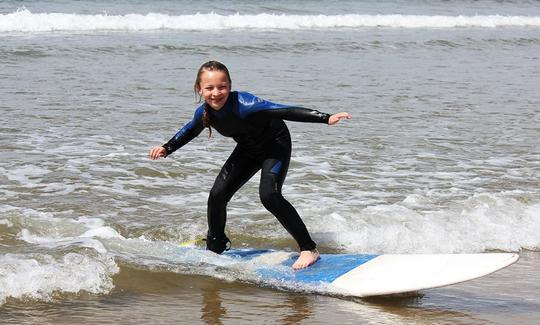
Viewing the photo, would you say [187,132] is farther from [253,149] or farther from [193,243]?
[193,243]

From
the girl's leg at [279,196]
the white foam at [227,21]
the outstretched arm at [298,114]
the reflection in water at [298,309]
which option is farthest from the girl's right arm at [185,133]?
the white foam at [227,21]

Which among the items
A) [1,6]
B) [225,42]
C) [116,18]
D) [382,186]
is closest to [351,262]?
[382,186]

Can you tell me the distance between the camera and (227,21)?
2675cm

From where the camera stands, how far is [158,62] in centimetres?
1680

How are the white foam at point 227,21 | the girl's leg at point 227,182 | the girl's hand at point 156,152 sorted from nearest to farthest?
1. the girl's hand at point 156,152
2. the girl's leg at point 227,182
3. the white foam at point 227,21

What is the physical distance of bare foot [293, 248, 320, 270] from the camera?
580cm

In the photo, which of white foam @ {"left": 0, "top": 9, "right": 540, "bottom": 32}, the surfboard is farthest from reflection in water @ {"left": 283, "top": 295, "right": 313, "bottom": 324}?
white foam @ {"left": 0, "top": 9, "right": 540, "bottom": 32}

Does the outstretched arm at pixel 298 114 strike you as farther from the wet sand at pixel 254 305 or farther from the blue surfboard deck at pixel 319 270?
the wet sand at pixel 254 305

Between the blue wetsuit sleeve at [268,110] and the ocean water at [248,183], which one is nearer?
the ocean water at [248,183]

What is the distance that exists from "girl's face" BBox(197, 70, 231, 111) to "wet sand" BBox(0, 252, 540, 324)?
3.85 feet

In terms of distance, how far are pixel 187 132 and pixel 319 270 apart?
1290mm

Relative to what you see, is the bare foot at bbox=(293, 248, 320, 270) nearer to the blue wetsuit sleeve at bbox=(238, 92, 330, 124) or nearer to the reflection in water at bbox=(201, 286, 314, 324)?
the reflection in water at bbox=(201, 286, 314, 324)

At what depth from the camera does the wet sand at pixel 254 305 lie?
4922 millimetres

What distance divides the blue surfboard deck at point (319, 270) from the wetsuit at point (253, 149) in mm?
163
